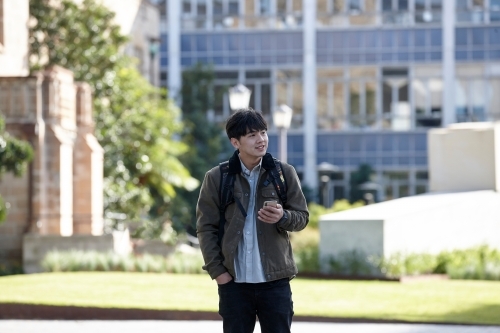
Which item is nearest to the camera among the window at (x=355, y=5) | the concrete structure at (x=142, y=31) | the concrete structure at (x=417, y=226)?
the concrete structure at (x=417, y=226)

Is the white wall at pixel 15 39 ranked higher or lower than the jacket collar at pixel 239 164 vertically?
higher

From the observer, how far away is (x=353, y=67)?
57.6 meters

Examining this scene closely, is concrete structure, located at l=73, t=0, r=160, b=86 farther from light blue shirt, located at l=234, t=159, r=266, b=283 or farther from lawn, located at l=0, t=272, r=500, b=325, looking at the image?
light blue shirt, located at l=234, t=159, r=266, b=283

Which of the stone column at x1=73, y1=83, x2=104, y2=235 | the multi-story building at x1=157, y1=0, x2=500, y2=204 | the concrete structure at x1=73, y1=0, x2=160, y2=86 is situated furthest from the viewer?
the multi-story building at x1=157, y1=0, x2=500, y2=204

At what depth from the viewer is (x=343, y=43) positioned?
57.7 meters

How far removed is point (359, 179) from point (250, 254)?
47903mm

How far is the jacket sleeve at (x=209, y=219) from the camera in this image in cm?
741

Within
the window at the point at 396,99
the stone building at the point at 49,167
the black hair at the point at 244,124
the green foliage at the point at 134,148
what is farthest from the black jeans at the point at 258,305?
the window at the point at 396,99

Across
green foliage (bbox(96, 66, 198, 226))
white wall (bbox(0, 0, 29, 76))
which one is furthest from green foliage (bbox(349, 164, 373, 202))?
white wall (bbox(0, 0, 29, 76))

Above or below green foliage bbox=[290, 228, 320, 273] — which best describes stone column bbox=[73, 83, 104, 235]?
above

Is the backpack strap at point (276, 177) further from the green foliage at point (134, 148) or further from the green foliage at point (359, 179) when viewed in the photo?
the green foliage at point (359, 179)

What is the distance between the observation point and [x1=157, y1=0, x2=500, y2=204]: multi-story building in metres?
56.8

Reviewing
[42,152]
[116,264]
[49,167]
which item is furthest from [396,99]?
[116,264]

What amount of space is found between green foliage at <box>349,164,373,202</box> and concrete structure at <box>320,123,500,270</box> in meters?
27.9
